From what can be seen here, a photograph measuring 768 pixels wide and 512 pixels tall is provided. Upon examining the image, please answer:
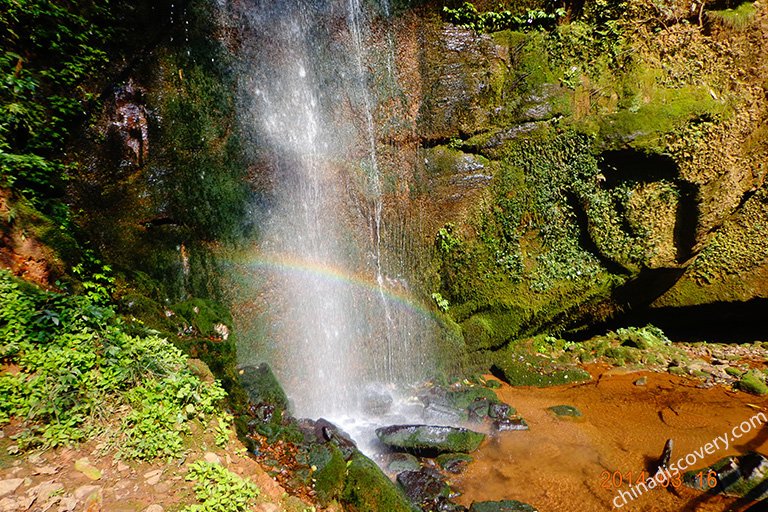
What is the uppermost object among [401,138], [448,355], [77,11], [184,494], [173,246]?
[77,11]

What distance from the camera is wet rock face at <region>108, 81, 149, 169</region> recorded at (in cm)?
579

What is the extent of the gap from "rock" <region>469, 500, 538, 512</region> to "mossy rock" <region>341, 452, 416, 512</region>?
0.95m

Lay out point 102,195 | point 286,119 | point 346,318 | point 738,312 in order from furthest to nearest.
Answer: point 738,312
point 346,318
point 286,119
point 102,195

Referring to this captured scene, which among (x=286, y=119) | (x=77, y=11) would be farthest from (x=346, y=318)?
(x=77, y=11)

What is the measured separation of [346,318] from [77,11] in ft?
21.1

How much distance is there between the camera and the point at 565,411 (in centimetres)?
653

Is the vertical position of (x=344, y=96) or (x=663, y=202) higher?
(x=344, y=96)

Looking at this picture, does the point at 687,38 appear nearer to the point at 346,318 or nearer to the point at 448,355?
the point at 448,355

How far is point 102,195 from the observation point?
18.9 feet

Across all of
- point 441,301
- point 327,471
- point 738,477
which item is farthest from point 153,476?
point 738,477

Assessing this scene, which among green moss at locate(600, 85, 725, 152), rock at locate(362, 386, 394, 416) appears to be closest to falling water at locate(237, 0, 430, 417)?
rock at locate(362, 386, 394, 416)

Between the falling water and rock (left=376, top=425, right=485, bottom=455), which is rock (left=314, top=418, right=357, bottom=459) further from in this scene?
the falling water

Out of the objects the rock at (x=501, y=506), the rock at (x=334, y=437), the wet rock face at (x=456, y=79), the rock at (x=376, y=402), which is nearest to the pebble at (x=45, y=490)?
the rock at (x=334, y=437)

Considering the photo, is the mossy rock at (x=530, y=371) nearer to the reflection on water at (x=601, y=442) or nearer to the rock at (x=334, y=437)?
the reflection on water at (x=601, y=442)
